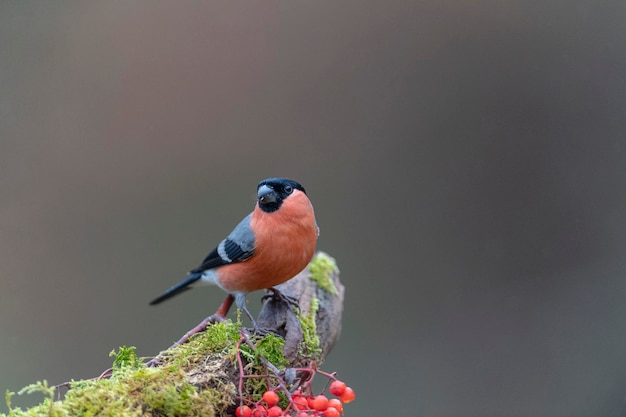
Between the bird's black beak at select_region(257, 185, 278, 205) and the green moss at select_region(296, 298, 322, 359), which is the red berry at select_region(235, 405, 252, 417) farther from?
the bird's black beak at select_region(257, 185, 278, 205)

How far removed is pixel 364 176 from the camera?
6.23 metres

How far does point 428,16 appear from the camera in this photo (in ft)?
19.5

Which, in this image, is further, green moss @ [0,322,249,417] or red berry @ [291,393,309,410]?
red berry @ [291,393,309,410]

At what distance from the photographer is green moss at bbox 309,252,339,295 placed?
3.39 meters

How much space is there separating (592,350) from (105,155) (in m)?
4.84

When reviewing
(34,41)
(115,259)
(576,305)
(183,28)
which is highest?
(183,28)

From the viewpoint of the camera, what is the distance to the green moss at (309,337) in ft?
8.87

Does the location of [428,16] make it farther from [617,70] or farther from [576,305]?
[576,305]

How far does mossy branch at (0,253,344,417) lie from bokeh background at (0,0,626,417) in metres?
2.77

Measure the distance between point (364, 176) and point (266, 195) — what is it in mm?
3585

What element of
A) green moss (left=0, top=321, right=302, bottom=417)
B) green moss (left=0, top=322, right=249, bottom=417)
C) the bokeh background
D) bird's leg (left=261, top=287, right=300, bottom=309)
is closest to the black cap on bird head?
bird's leg (left=261, top=287, right=300, bottom=309)

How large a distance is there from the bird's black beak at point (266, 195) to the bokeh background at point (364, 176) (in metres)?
2.91

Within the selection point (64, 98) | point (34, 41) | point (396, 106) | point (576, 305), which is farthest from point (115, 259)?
point (576, 305)

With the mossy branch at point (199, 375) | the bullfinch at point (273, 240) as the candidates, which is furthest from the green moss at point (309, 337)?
the bullfinch at point (273, 240)
